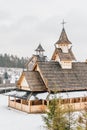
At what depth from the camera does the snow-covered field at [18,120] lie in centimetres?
2522

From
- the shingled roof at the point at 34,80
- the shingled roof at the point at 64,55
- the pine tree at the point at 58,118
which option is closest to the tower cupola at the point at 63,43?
the shingled roof at the point at 64,55

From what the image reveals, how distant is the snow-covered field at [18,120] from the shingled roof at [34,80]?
2895 mm

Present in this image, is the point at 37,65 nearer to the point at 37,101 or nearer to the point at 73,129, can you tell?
the point at 37,101

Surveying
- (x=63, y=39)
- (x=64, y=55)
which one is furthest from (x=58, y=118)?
(x=63, y=39)

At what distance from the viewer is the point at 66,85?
34500mm

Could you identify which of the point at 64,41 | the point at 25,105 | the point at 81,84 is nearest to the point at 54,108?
the point at 25,105

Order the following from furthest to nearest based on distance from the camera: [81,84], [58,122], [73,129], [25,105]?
[81,84] < [25,105] < [73,129] < [58,122]

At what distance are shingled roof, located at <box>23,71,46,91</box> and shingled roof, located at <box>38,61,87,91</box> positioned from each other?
0.74 meters

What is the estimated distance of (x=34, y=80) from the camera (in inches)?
1330

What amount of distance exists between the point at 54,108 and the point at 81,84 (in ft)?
52.1

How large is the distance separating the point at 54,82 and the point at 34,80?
2066 millimetres

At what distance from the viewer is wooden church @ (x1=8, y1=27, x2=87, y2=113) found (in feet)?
108

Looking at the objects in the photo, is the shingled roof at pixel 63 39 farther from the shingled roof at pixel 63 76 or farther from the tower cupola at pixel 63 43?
the shingled roof at pixel 63 76

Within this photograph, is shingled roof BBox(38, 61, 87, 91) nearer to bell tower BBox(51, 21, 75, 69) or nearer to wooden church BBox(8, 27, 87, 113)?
wooden church BBox(8, 27, 87, 113)
